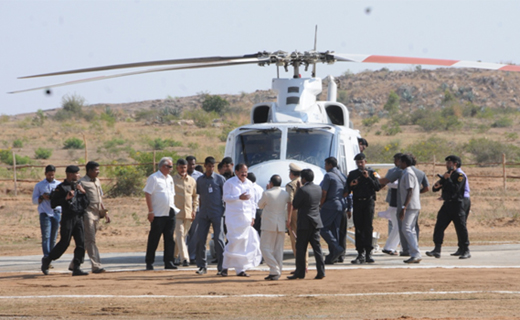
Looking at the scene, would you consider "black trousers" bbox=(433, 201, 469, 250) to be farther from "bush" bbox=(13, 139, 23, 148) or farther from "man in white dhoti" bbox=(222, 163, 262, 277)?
"bush" bbox=(13, 139, 23, 148)

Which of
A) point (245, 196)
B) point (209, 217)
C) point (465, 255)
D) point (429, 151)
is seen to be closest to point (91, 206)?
point (209, 217)

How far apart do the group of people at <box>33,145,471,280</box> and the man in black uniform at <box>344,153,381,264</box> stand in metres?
0.02

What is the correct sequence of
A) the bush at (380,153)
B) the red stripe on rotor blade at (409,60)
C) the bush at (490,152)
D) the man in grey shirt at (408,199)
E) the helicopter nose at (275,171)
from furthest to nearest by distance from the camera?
1. the bush at (490,152)
2. the bush at (380,153)
3. the man in grey shirt at (408,199)
4. the helicopter nose at (275,171)
5. the red stripe on rotor blade at (409,60)

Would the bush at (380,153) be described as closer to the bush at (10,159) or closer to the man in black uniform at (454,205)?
the bush at (10,159)

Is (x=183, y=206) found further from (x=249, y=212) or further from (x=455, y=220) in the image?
(x=455, y=220)

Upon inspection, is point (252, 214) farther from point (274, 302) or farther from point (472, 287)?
point (472, 287)

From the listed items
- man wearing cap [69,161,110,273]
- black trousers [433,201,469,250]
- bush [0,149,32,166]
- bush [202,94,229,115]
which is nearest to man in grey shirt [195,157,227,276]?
man wearing cap [69,161,110,273]

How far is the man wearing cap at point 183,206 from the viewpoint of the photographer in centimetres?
1309

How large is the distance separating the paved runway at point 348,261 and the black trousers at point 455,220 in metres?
0.34

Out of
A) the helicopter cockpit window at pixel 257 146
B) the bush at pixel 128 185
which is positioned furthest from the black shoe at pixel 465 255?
the bush at pixel 128 185

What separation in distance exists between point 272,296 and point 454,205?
209 inches

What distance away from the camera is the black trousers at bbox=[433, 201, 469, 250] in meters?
13.8

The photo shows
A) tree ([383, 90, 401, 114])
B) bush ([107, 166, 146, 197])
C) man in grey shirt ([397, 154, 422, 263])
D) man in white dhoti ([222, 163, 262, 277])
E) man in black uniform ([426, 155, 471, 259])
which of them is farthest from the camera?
tree ([383, 90, 401, 114])

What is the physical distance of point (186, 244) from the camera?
14.0m
